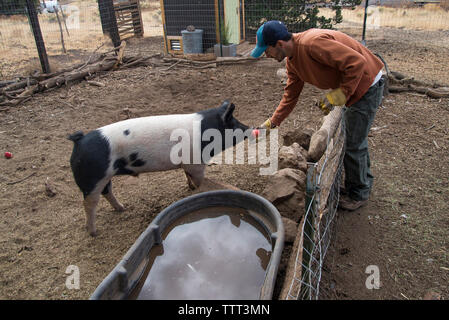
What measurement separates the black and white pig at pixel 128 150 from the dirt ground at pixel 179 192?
397 millimetres

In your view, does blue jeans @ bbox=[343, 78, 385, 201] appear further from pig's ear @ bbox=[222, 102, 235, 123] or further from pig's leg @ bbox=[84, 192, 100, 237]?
pig's leg @ bbox=[84, 192, 100, 237]

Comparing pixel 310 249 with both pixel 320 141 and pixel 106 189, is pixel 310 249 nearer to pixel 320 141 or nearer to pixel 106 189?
pixel 320 141

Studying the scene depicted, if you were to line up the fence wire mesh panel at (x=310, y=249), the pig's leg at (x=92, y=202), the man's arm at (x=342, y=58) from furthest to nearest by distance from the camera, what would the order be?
the pig's leg at (x=92, y=202) → the man's arm at (x=342, y=58) → the fence wire mesh panel at (x=310, y=249)

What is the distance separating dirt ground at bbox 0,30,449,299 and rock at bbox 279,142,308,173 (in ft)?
1.22

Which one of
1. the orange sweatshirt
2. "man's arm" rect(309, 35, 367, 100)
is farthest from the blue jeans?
"man's arm" rect(309, 35, 367, 100)

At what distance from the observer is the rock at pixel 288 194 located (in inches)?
126

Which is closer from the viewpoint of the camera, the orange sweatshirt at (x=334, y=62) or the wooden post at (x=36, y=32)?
the orange sweatshirt at (x=334, y=62)

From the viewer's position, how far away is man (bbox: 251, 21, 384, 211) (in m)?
2.79

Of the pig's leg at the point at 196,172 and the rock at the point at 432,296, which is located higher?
the pig's leg at the point at 196,172

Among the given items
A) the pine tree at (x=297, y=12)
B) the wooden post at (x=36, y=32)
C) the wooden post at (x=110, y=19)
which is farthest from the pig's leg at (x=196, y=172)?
the pine tree at (x=297, y=12)

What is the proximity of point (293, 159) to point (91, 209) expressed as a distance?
2.14m

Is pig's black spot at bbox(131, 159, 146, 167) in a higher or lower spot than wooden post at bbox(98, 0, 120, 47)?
lower

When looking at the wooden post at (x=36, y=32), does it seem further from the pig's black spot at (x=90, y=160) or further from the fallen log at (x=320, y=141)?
the fallen log at (x=320, y=141)

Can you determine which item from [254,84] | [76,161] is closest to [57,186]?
[76,161]
